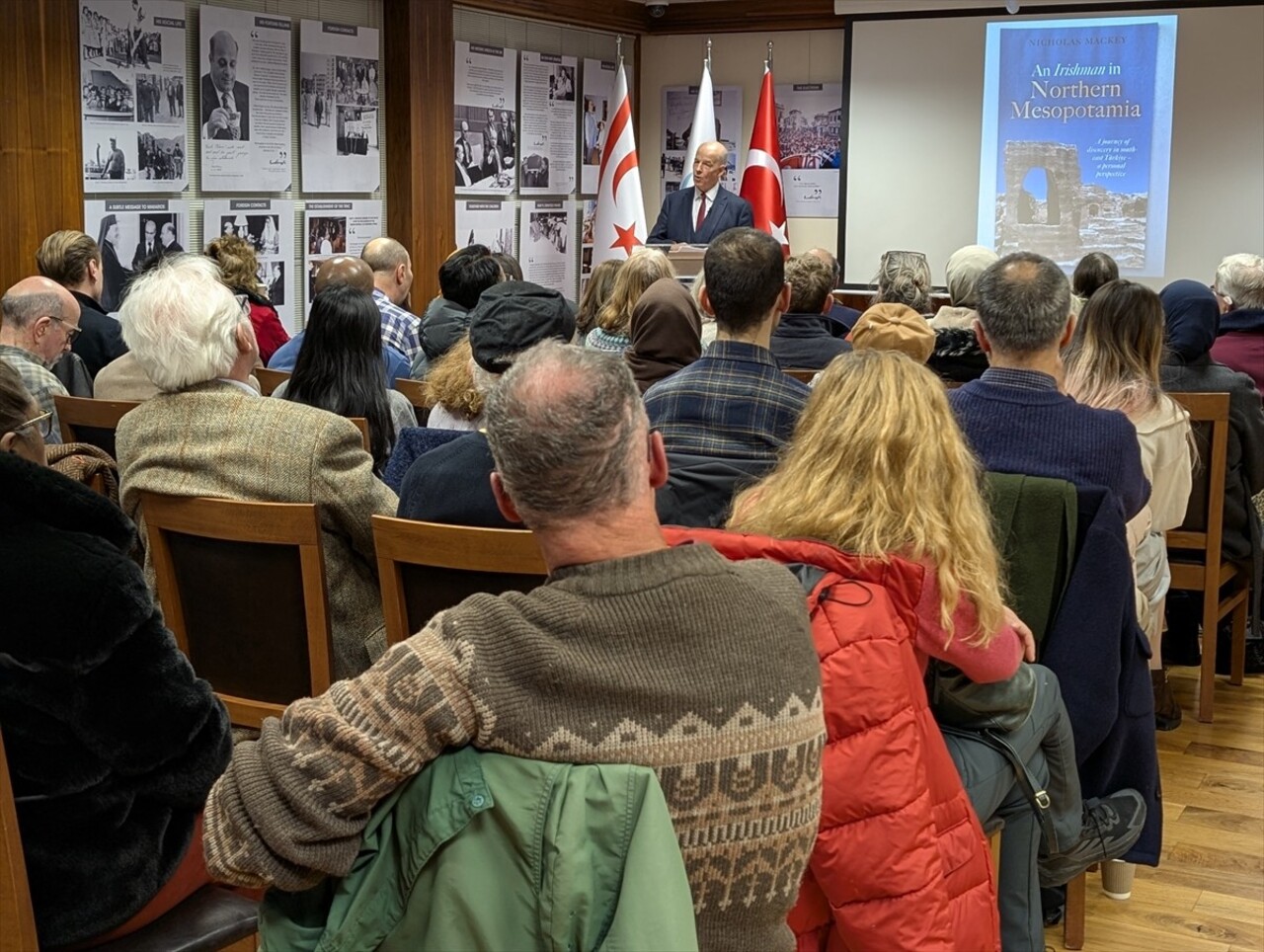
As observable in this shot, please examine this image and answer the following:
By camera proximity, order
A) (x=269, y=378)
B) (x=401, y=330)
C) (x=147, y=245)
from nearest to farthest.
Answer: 1. (x=269, y=378)
2. (x=401, y=330)
3. (x=147, y=245)

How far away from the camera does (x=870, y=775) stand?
Answer: 1.78 metres

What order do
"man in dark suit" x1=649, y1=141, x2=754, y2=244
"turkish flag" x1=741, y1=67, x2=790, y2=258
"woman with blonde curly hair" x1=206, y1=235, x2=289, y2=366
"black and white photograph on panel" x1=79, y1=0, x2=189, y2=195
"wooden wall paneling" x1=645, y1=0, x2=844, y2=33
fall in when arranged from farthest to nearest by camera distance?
"wooden wall paneling" x1=645, y1=0, x2=844, y2=33 < "turkish flag" x1=741, y1=67, x2=790, y2=258 < "man in dark suit" x1=649, y1=141, x2=754, y2=244 < "black and white photograph on panel" x1=79, y1=0, x2=189, y2=195 < "woman with blonde curly hair" x1=206, y1=235, x2=289, y2=366

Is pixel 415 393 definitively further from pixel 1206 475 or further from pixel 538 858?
pixel 538 858

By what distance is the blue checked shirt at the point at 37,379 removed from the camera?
387 centimetres

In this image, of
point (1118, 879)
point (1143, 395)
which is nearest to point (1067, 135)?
point (1143, 395)

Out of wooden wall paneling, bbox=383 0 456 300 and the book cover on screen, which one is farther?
the book cover on screen

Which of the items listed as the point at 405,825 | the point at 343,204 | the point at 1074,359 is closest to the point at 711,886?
the point at 405,825

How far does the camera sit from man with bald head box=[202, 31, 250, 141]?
7258 mm

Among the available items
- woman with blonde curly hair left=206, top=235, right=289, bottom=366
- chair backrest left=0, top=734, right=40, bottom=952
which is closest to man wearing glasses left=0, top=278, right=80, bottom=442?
woman with blonde curly hair left=206, top=235, right=289, bottom=366

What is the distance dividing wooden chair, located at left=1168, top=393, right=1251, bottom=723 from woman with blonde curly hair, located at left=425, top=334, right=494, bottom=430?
203cm

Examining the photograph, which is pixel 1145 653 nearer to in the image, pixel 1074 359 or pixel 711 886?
pixel 1074 359

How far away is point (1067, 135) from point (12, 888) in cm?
877

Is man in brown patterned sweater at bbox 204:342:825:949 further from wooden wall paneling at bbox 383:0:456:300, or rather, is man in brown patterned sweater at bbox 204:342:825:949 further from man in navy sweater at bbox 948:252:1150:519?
wooden wall paneling at bbox 383:0:456:300

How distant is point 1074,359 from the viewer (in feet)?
12.4
